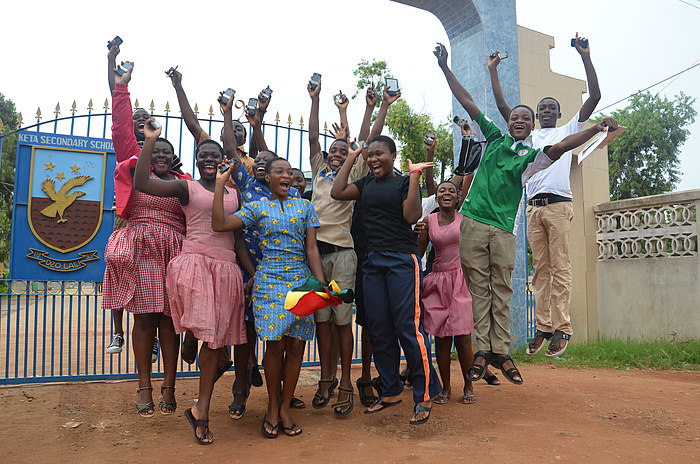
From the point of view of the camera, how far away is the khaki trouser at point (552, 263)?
4.93 m

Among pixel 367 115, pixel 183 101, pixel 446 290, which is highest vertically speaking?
pixel 183 101

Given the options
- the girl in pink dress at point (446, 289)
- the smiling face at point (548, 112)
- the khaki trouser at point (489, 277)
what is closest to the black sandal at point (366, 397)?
the girl in pink dress at point (446, 289)

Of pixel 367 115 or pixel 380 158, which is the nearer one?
pixel 380 158

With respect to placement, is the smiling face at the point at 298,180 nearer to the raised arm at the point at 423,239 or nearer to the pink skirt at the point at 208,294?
the pink skirt at the point at 208,294

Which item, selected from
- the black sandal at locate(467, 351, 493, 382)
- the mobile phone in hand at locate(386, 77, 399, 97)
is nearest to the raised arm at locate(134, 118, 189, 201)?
the mobile phone in hand at locate(386, 77, 399, 97)

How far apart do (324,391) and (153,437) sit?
1.24 meters

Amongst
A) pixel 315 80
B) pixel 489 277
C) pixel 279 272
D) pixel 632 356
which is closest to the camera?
pixel 279 272

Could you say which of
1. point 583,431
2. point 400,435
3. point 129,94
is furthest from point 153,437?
point 583,431

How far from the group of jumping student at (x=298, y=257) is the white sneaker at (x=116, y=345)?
2 centimetres

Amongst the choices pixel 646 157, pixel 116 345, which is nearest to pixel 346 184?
pixel 116 345

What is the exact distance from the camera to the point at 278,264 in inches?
145

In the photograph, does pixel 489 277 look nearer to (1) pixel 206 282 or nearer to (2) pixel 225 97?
(1) pixel 206 282

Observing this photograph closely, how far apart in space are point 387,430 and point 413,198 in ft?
5.23

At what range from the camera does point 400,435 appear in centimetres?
372
